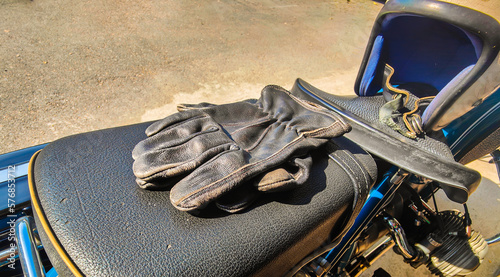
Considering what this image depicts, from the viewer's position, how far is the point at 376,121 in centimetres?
118

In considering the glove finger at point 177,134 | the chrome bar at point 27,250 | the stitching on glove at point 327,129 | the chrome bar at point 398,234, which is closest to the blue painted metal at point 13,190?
the chrome bar at point 27,250

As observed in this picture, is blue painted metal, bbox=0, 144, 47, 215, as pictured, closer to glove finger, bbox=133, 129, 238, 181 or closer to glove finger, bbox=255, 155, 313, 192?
glove finger, bbox=133, 129, 238, 181

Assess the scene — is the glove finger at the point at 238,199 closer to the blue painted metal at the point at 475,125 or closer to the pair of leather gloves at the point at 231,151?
the pair of leather gloves at the point at 231,151

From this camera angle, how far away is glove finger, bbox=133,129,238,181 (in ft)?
2.33

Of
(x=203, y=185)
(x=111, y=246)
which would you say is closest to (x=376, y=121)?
(x=203, y=185)

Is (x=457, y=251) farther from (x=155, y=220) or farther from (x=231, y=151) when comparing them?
(x=155, y=220)

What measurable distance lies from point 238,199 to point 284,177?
13cm

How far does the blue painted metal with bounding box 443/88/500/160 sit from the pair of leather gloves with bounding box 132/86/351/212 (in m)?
0.74

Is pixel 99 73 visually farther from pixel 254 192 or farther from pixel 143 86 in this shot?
pixel 254 192

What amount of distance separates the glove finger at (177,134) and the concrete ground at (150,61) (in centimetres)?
169

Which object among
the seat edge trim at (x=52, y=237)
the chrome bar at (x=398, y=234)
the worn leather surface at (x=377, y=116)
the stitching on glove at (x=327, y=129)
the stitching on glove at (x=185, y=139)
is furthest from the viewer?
the chrome bar at (x=398, y=234)

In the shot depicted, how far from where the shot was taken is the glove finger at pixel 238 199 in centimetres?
72

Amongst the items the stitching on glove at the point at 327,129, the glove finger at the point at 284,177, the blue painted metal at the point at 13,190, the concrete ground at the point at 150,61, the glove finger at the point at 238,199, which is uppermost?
the stitching on glove at the point at 327,129

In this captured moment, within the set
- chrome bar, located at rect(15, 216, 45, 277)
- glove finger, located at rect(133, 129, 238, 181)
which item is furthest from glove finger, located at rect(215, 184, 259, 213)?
chrome bar, located at rect(15, 216, 45, 277)
